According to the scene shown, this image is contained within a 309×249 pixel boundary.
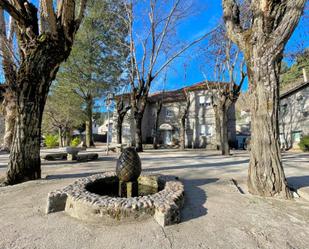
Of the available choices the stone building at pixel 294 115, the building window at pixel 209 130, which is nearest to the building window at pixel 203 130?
the building window at pixel 209 130

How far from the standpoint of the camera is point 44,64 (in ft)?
15.9

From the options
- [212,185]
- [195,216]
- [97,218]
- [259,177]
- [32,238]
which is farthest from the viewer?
[212,185]

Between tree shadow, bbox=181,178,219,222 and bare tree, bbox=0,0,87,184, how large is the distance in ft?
13.9

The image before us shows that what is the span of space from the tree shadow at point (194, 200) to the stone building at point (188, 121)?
15.7 meters

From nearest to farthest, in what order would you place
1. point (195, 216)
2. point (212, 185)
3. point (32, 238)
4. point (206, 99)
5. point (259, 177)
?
point (32, 238)
point (195, 216)
point (259, 177)
point (212, 185)
point (206, 99)

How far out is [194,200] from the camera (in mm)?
3531

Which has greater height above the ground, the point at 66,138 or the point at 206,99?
the point at 206,99

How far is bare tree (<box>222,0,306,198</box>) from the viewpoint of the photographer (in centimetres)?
370

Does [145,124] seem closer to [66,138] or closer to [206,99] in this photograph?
[206,99]

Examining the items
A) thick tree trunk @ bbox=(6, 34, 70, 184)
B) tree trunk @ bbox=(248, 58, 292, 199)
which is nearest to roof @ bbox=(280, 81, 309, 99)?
tree trunk @ bbox=(248, 58, 292, 199)

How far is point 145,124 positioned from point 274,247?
22462 mm

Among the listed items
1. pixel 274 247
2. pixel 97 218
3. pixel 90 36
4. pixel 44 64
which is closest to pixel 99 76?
Answer: pixel 90 36

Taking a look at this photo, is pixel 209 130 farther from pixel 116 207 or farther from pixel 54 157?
pixel 116 207

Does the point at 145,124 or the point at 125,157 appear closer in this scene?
the point at 125,157
